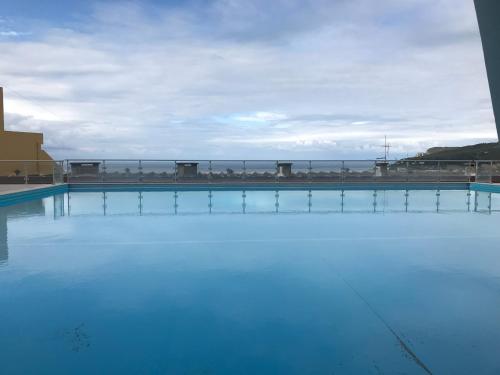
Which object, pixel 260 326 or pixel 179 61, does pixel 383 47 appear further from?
pixel 260 326

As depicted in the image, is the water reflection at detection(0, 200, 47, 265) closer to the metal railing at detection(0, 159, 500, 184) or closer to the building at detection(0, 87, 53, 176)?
the metal railing at detection(0, 159, 500, 184)

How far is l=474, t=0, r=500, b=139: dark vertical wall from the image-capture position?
5.13 ft

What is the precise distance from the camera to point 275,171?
16.4 meters

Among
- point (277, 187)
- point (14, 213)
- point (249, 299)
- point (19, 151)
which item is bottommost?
point (249, 299)

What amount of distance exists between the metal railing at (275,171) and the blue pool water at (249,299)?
8.48 meters

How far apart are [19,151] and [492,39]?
20440mm

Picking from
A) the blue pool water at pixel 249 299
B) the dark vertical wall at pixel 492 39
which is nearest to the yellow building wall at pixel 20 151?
the blue pool water at pixel 249 299

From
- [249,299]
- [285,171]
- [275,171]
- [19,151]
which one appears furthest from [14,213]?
[19,151]

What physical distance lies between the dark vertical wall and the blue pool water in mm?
1419

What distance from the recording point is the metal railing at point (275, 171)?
1521 centimetres

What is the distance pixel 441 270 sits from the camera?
411cm

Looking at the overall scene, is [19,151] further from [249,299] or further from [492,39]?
[492,39]

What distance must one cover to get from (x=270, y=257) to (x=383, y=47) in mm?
8158

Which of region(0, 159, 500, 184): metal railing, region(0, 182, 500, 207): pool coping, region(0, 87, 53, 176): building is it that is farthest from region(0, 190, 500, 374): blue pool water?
region(0, 87, 53, 176): building
